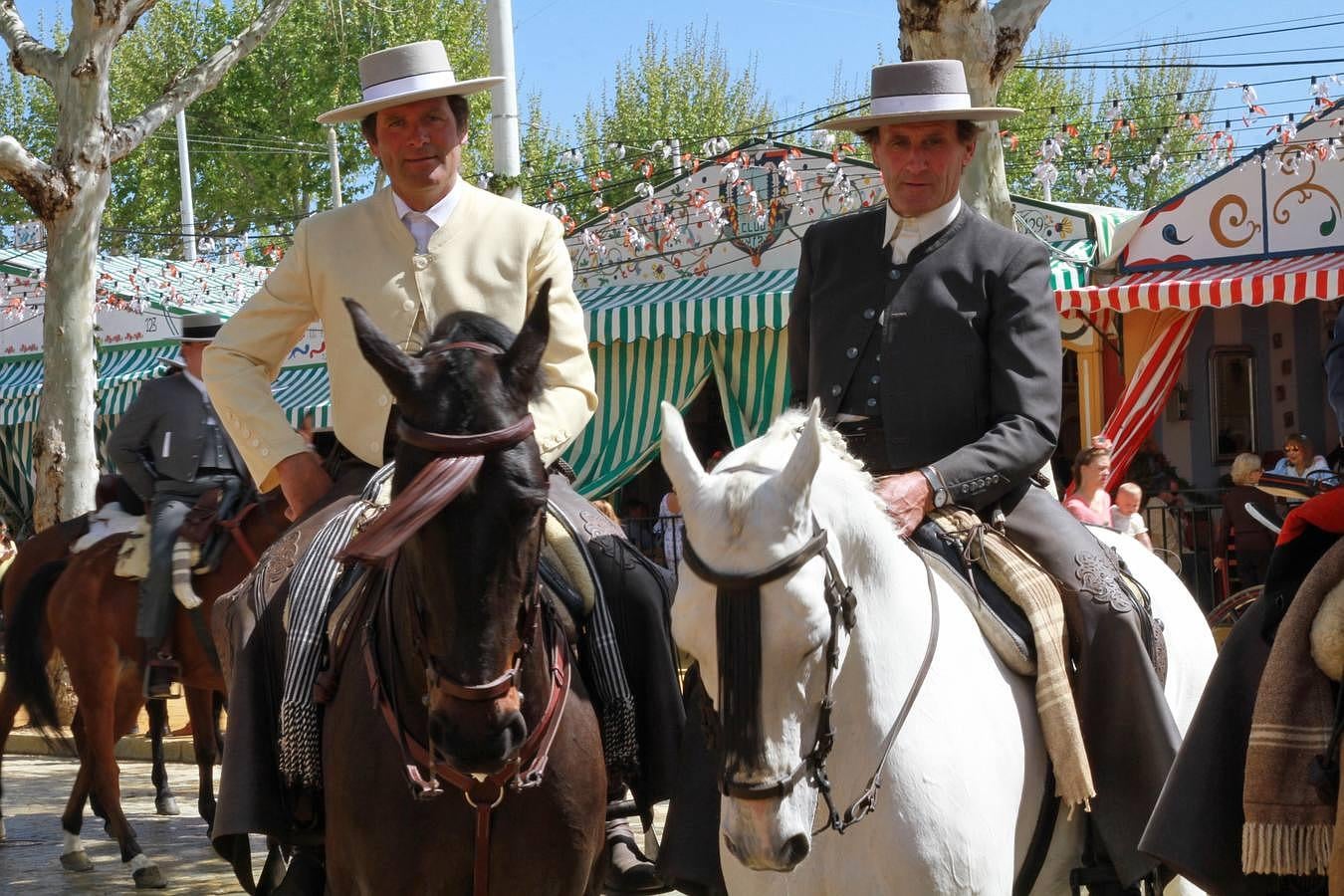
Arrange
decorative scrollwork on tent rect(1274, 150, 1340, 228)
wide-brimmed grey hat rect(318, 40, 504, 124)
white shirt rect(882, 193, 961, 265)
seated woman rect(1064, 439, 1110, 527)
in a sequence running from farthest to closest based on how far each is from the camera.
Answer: decorative scrollwork on tent rect(1274, 150, 1340, 228)
seated woman rect(1064, 439, 1110, 527)
wide-brimmed grey hat rect(318, 40, 504, 124)
white shirt rect(882, 193, 961, 265)

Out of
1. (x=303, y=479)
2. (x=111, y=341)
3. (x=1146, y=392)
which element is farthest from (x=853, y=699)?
(x=111, y=341)

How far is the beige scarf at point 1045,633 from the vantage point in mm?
4012

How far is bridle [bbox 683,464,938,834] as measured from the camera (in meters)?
3.10

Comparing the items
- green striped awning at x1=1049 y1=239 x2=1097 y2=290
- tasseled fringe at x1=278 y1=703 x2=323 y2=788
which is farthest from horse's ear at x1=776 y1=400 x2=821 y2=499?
green striped awning at x1=1049 y1=239 x2=1097 y2=290

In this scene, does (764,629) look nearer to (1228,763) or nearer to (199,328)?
(1228,763)

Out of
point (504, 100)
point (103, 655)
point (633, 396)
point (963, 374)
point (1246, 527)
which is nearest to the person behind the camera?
point (963, 374)

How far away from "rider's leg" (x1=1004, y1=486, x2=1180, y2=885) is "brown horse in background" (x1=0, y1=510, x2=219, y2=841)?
6.79m

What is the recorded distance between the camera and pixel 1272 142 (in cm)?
1498

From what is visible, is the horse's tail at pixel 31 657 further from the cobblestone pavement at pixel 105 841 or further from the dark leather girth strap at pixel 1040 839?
the dark leather girth strap at pixel 1040 839

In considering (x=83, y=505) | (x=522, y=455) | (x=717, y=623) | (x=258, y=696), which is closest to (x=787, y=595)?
(x=717, y=623)

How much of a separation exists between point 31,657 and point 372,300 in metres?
5.86

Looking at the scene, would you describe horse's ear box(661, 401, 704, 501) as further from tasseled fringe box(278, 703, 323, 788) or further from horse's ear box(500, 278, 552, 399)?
tasseled fringe box(278, 703, 323, 788)

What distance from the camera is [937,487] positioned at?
3.99 metres

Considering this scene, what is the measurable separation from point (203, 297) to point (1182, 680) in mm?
23672
